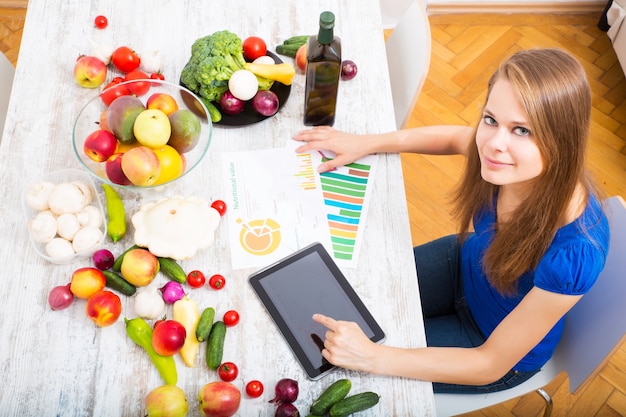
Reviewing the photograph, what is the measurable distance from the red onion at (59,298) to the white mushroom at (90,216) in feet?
0.43

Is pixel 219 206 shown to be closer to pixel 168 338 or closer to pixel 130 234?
pixel 130 234

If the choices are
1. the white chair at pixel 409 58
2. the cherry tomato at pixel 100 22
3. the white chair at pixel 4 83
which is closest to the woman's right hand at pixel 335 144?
the white chair at pixel 409 58

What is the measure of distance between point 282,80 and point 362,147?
25cm

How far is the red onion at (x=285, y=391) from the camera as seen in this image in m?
1.05

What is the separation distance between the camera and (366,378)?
1.09 meters

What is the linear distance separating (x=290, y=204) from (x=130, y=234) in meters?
0.33

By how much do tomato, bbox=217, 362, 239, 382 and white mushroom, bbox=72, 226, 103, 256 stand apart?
1.14ft

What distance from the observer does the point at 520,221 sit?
A: 117 centimetres

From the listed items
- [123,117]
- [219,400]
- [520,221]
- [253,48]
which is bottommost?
[219,400]

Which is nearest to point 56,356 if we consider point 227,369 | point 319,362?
point 227,369

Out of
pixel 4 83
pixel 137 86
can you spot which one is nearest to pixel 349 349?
pixel 137 86

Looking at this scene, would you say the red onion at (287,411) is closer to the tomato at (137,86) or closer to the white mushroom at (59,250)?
the white mushroom at (59,250)

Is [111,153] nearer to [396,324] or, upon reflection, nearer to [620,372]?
[396,324]

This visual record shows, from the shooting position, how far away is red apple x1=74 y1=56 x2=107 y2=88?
1378 millimetres
